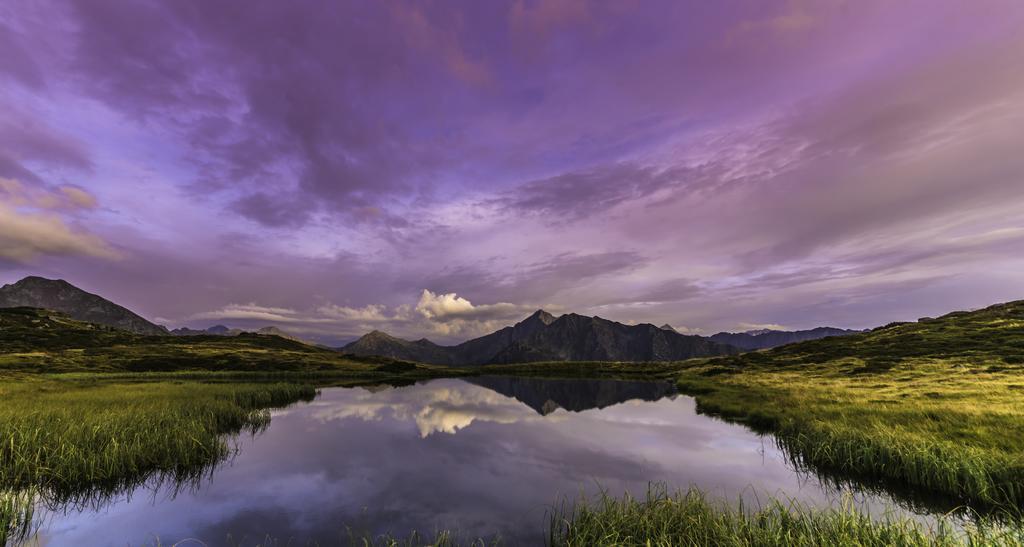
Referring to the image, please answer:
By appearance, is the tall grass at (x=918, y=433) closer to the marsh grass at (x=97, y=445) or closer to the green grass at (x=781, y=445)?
the green grass at (x=781, y=445)

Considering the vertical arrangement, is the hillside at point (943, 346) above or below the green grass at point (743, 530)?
above

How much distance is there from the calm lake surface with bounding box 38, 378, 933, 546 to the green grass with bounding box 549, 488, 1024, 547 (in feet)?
11.3

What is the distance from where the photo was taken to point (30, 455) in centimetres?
2038

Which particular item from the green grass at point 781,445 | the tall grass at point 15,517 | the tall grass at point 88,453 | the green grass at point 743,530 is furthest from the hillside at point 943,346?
the tall grass at point 15,517

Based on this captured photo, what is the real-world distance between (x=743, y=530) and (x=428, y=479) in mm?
18188

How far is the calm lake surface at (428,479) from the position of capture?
57.0ft

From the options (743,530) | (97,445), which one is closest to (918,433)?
(743,530)

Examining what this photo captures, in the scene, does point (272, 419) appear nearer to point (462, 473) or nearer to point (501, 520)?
point (462, 473)

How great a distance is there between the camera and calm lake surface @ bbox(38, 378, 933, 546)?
17.4 m

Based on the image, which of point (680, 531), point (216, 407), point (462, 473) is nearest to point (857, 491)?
point (680, 531)

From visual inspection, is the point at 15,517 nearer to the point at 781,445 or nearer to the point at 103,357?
the point at 781,445

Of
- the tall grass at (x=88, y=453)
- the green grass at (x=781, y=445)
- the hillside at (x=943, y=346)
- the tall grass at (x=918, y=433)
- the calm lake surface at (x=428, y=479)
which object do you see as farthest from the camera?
the hillside at (x=943, y=346)

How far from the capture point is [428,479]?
84.4ft

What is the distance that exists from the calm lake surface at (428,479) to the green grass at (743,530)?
343cm
